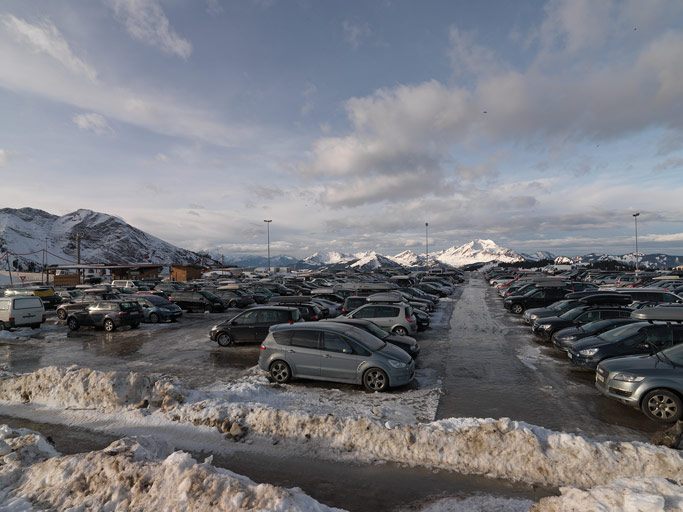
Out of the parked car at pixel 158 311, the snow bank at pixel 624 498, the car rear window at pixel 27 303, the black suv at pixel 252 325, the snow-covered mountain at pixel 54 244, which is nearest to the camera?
the snow bank at pixel 624 498

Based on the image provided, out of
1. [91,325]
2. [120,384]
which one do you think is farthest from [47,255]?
[120,384]

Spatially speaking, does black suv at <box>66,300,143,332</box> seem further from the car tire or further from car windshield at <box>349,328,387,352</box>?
car windshield at <box>349,328,387,352</box>

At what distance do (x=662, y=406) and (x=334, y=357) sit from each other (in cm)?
647

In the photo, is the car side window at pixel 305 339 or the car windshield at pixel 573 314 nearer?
the car side window at pixel 305 339

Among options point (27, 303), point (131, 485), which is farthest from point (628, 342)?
point (27, 303)

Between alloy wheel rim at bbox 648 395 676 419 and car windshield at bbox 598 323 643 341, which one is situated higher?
car windshield at bbox 598 323 643 341

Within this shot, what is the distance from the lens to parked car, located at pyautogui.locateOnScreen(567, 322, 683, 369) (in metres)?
9.87

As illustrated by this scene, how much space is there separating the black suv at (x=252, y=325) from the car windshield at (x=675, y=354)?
10.6 m

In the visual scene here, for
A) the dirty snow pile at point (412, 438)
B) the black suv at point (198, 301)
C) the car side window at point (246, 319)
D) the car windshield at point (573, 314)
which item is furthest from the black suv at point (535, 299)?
the dirty snow pile at point (412, 438)

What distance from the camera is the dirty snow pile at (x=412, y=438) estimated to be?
218 inches

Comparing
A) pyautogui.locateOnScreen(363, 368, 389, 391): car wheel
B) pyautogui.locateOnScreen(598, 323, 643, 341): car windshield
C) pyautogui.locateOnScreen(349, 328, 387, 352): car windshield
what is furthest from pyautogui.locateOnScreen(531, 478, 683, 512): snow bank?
pyautogui.locateOnScreen(598, 323, 643, 341): car windshield

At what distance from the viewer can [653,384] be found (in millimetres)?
7688

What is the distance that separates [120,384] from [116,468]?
4.10 m

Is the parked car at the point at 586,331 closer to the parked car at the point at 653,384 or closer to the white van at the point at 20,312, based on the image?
the parked car at the point at 653,384
